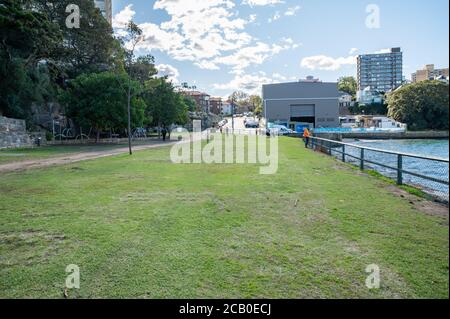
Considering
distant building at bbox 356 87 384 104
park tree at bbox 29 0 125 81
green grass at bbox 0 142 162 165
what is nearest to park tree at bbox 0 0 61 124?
park tree at bbox 29 0 125 81

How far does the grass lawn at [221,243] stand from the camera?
9.90ft

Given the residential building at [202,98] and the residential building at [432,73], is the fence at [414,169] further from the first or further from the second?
the residential building at [202,98]

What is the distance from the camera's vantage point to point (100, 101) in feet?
96.2

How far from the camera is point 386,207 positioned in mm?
5988

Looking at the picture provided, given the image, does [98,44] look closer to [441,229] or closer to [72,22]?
[72,22]

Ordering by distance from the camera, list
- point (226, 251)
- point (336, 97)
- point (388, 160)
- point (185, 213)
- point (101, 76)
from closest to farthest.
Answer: point (226, 251)
point (185, 213)
point (388, 160)
point (101, 76)
point (336, 97)

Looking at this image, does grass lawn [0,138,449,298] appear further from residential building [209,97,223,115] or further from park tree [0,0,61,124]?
residential building [209,97,223,115]

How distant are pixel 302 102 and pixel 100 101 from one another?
4799 centimetres

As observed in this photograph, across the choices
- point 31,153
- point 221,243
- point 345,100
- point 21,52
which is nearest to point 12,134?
point 31,153

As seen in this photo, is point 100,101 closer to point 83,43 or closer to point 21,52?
point 21,52

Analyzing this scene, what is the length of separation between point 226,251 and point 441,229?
3.17 metres

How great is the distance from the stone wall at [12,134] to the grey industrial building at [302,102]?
48.8m

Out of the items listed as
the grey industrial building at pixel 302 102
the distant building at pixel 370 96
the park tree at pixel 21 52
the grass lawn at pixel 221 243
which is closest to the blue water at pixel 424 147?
the grass lawn at pixel 221 243

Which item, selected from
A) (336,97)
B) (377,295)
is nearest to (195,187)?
(377,295)
